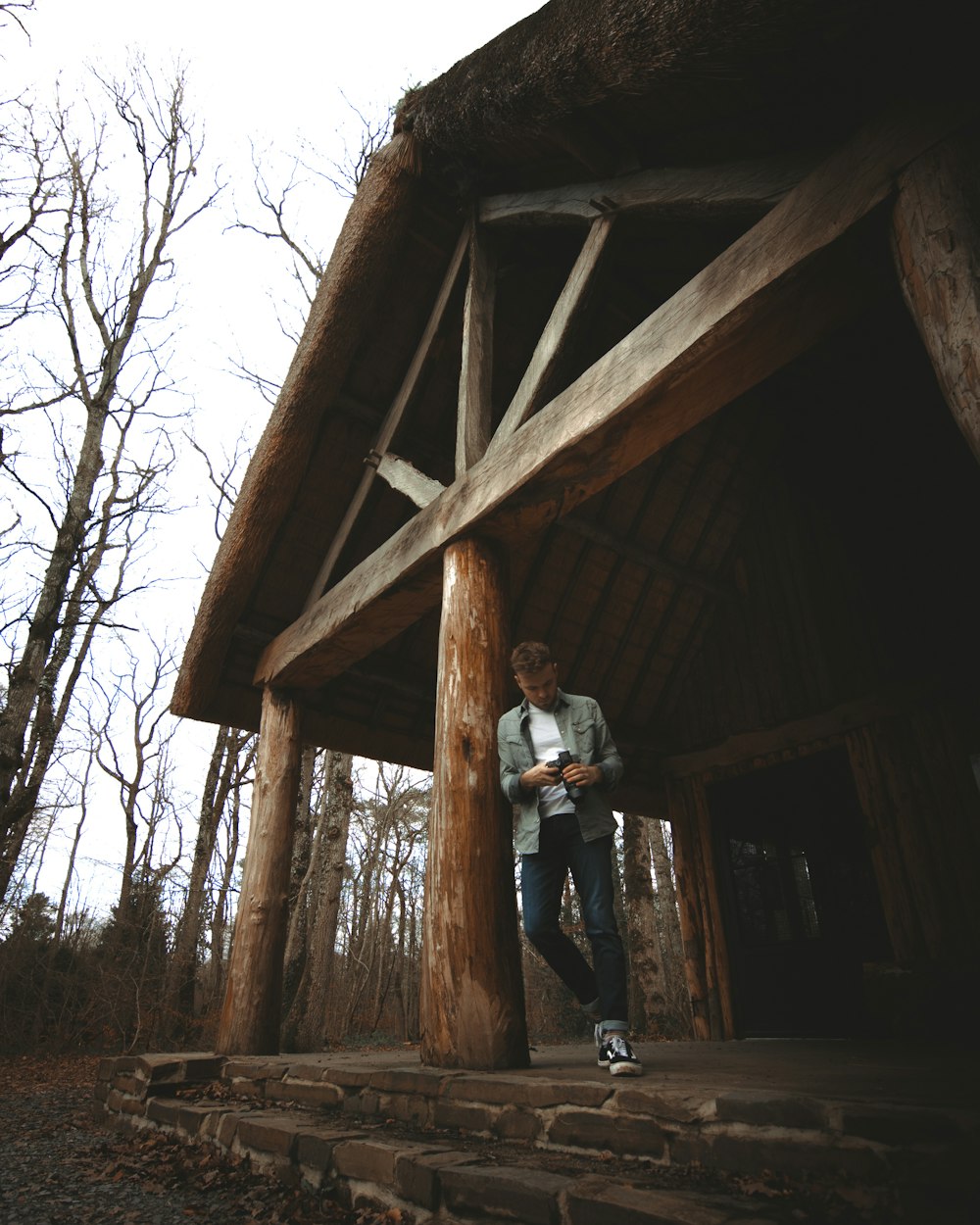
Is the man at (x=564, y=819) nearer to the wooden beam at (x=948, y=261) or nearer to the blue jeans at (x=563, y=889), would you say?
the blue jeans at (x=563, y=889)

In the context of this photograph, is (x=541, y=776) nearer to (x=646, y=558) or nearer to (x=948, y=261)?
(x=948, y=261)

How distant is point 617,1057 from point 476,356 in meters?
3.76

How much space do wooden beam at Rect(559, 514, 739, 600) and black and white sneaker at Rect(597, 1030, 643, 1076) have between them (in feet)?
12.5

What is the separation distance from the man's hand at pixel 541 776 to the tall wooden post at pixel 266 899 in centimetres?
277

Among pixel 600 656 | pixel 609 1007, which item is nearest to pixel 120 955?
pixel 600 656

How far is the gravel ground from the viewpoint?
2373 millimetres

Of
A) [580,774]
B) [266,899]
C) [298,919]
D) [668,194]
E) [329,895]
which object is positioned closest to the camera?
[580,774]

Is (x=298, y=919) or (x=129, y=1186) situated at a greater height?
(x=298, y=919)

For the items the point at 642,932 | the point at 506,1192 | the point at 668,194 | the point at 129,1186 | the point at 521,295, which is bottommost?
the point at 129,1186

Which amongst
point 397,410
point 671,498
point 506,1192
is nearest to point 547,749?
point 506,1192

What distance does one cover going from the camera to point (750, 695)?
6.33m

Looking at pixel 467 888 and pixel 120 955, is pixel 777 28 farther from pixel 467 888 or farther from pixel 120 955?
pixel 120 955

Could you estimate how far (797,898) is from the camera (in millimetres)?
6383

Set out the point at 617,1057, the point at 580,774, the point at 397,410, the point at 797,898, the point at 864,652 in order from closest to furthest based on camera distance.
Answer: the point at 617,1057
the point at 580,774
the point at 397,410
the point at 864,652
the point at 797,898
